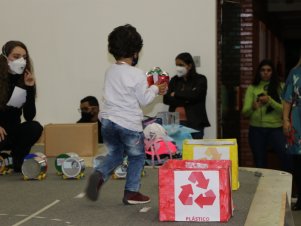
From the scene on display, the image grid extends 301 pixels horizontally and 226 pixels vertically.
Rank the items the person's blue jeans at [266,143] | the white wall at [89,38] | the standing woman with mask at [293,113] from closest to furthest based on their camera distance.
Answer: the standing woman with mask at [293,113] → the person's blue jeans at [266,143] → the white wall at [89,38]

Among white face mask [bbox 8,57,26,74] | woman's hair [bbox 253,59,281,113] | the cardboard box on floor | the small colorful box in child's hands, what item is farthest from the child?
woman's hair [bbox 253,59,281,113]

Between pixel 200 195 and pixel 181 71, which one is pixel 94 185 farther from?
pixel 181 71

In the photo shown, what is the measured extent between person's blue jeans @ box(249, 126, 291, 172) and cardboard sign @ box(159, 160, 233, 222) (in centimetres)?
243

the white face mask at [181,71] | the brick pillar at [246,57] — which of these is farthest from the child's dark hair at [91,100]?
the brick pillar at [246,57]

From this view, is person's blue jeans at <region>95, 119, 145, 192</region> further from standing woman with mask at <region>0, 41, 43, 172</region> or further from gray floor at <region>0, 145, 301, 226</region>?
standing woman with mask at <region>0, 41, 43, 172</region>

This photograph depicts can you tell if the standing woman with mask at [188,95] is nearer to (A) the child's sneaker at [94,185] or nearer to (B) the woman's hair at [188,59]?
(B) the woman's hair at [188,59]

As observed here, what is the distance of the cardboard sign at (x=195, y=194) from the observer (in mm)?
2570

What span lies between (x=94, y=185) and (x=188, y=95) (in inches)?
96.3

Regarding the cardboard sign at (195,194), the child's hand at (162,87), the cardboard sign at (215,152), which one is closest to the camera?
the cardboard sign at (195,194)

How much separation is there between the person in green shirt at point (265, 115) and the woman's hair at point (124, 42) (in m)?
2.31

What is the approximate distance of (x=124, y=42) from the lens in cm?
299

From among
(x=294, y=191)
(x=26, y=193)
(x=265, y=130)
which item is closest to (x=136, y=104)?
(x=26, y=193)

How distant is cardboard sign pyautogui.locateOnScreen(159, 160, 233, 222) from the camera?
8.43ft

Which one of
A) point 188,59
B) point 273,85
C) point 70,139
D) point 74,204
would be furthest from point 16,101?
point 273,85
